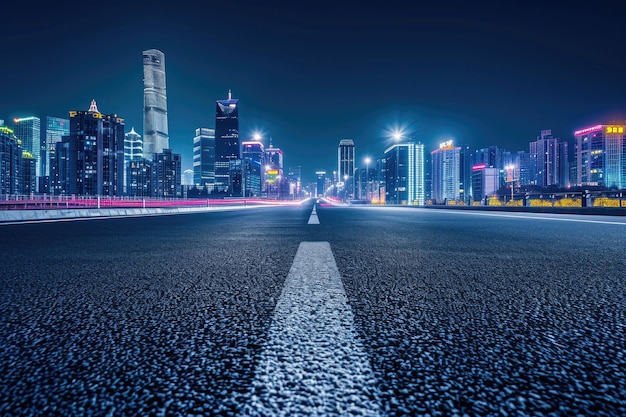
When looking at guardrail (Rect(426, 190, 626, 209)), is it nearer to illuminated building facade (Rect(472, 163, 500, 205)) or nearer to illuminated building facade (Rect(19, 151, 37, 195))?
illuminated building facade (Rect(472, 163, 500, 205))

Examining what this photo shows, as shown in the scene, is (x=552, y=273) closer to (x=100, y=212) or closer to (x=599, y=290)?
(x=599, y=290)

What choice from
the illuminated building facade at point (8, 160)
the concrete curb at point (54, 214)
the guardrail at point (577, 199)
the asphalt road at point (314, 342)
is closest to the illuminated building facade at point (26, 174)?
the illuminated building facade at point (8, 160)

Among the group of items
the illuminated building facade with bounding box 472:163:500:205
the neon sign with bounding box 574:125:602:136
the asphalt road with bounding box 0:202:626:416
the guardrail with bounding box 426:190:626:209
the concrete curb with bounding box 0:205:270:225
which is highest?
the neon sign with bounding box 574:125:602:136

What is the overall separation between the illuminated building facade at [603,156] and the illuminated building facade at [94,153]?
225 metres

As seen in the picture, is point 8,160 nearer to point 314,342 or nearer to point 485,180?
point 314,342

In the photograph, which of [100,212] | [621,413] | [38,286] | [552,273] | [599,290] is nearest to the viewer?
[621,413]

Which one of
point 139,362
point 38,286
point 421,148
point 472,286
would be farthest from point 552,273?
point 421,148

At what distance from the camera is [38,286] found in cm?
235

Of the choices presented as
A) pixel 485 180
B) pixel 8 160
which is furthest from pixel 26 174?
pixel 485 180

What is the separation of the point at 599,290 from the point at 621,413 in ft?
5.49

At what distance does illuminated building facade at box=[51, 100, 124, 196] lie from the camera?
13738 centimetres

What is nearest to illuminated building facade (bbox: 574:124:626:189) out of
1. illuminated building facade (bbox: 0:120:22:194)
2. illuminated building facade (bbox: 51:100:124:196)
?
illuminated building facade (bbox: 51:100:124:196)

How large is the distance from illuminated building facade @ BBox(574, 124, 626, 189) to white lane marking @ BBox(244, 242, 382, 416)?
219262 millimetres

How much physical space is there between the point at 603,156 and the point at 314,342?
23120 centimetres
